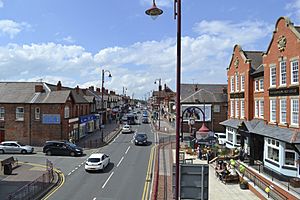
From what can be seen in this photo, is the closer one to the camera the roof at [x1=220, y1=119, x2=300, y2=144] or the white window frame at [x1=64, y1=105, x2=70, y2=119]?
the roof at [x1=220, y1=119, x2=300, y2=144]

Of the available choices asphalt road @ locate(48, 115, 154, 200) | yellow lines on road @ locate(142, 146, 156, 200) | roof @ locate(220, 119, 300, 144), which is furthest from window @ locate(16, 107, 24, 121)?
roof @ locate(220, 119, 300, 144)

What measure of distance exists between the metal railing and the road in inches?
38.9

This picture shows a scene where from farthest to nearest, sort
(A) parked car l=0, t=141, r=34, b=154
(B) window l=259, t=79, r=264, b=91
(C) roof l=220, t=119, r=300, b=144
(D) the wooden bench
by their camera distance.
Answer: (A) parked car l=0, t=141, r=34, b=154 < (B) window l=259, t=79, r=264, b=91 < (D) the wooden bench < (C) roof l=220, t=119, r=300, b=144

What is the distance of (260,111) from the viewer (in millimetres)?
29312

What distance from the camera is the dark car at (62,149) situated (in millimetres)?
34531

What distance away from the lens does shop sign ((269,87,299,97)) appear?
71.6 ft

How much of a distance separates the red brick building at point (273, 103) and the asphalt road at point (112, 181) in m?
10.1

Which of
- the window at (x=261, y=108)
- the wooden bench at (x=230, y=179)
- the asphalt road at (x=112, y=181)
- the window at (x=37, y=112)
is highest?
the window at (x=261, y=108)

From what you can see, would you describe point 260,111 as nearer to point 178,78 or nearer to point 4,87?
point 178,78

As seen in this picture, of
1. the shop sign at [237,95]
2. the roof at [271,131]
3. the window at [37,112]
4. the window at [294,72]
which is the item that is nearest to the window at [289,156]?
the roof at [271,131]

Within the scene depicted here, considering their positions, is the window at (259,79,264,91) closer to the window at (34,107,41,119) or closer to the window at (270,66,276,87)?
the window at (270,66,276,87)

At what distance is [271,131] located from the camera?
80.3 ft

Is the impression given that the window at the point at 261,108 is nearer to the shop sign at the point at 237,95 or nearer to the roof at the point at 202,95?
the shop sign at the point at 237,95

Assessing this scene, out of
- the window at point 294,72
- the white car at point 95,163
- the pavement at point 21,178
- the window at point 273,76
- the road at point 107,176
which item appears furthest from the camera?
the white car at point 95,163
